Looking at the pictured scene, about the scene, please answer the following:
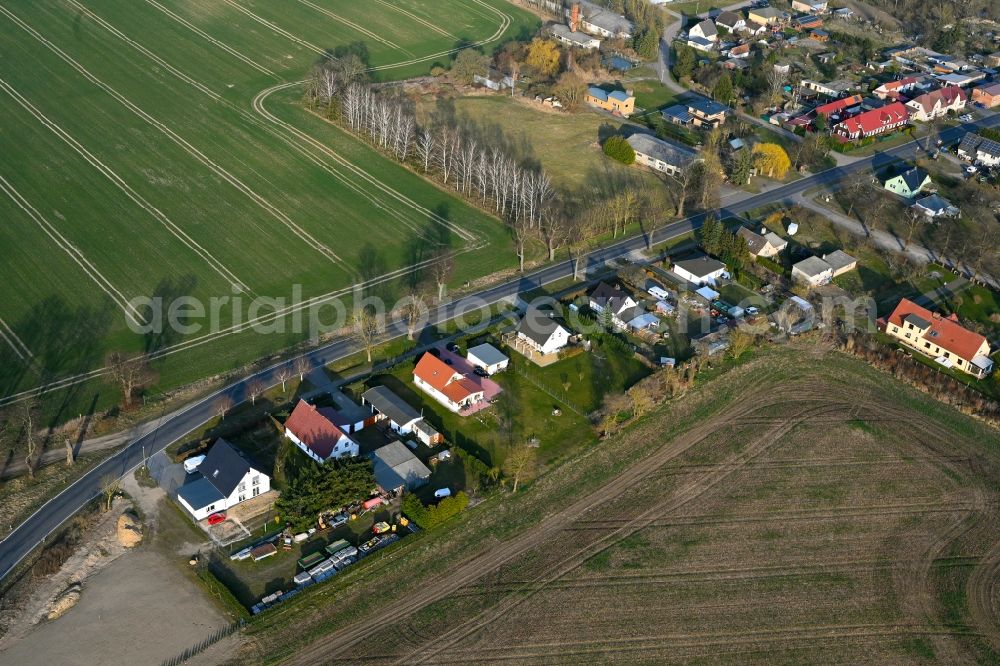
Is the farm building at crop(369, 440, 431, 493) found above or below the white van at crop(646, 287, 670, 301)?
above

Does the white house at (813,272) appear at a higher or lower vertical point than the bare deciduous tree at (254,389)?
lower

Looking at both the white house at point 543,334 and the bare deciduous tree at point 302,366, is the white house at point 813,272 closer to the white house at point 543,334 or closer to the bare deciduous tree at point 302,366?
the white house at point 543,334

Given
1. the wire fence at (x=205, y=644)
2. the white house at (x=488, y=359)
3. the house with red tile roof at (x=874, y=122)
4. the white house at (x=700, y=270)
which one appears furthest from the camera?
the house with red tile roof at (x=874, y=122)

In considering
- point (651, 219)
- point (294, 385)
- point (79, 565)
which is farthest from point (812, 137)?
point (79, 565)

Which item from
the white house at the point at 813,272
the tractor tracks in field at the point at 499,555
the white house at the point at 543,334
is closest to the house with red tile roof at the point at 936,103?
the white house at the point at 813,272

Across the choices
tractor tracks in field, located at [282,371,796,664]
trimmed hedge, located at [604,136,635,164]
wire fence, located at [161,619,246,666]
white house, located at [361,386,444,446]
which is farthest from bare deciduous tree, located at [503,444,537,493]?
trimmed hedge, located at [604,136,635,164]

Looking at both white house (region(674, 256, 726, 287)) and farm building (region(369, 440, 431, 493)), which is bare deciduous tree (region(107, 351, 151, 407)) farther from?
white house (region(674, 256, 726, 287))

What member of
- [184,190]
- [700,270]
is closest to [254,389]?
[184,190]
